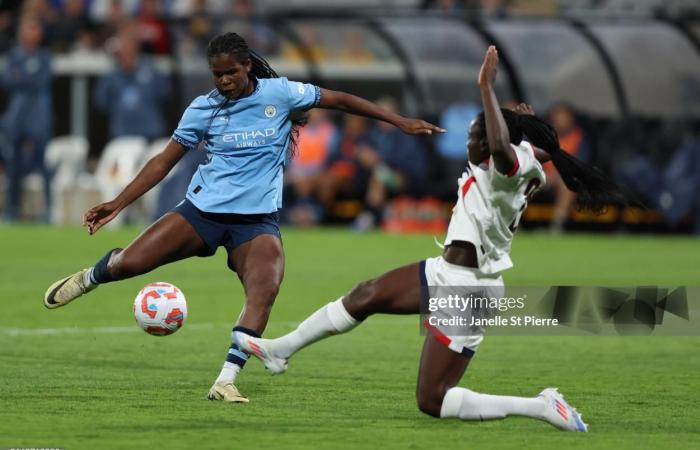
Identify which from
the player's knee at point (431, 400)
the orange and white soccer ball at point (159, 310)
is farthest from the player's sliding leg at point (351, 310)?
the orange and white soccer ball at point (159, 310)

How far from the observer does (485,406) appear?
27.2ft

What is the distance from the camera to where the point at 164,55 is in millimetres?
26469

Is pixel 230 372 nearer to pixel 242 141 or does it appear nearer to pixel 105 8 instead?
pixel 242 141

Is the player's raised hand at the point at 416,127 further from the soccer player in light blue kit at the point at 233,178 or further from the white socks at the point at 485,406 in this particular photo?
the white socks at the point at 485,406

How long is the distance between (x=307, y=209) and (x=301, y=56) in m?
2.58

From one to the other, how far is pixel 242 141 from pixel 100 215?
40.9 inches


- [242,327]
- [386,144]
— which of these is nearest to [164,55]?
[386,144]

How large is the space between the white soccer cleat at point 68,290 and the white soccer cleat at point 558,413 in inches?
144

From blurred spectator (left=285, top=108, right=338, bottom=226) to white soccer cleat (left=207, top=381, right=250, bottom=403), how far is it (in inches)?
651

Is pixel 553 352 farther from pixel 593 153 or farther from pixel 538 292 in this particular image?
pixel 593 153

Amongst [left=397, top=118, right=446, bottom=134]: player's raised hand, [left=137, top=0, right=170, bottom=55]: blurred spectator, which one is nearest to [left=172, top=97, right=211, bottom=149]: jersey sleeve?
[left=397, top=118, right=446, bottom=134]: player's raised hand

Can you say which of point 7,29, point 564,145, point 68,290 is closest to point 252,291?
point 68,290

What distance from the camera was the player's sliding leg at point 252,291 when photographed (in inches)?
372

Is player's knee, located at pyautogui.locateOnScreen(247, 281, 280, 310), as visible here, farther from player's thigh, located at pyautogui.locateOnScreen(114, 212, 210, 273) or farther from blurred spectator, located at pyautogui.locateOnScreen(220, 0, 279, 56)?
blurred spectator, located at pyautogui.locateOnScreen(220, 0, 279, 56)
